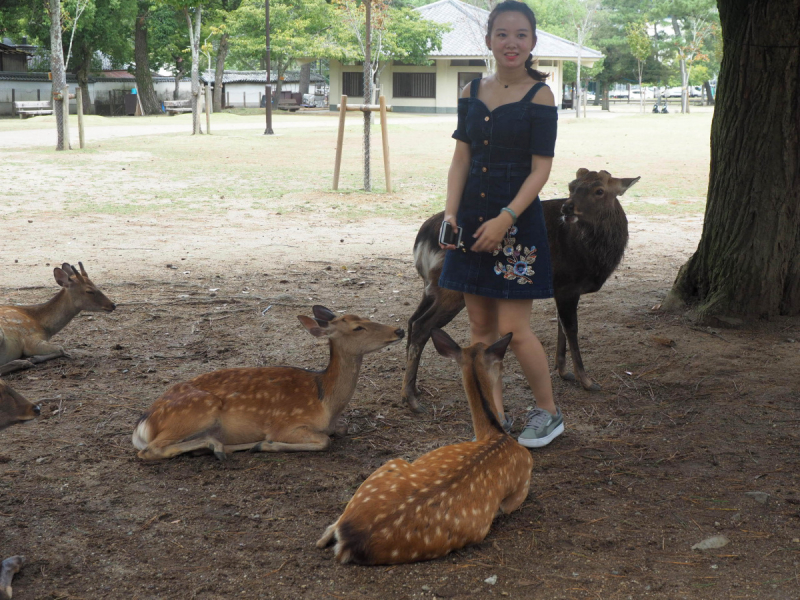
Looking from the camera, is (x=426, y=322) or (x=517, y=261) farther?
(x=426, y=322)

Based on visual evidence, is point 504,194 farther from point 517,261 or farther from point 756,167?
point 756,167

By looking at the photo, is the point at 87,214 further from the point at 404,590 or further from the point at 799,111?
the point at 404,590

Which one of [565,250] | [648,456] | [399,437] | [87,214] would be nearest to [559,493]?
[648,456]

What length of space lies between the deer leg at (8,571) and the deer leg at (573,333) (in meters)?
2.96

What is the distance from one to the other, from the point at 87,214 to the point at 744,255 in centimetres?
775

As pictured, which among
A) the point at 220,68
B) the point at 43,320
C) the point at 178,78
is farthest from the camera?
the point at 178,78

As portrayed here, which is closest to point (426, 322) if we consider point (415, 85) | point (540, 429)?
point (540, 429)

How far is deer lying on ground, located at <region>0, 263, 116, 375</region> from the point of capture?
5.06 meters

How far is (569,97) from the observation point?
55.9 m

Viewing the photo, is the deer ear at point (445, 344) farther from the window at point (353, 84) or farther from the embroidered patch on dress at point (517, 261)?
the window at point (353, 84)

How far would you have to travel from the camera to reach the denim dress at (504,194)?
3.52 meters

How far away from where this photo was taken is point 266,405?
3818mm

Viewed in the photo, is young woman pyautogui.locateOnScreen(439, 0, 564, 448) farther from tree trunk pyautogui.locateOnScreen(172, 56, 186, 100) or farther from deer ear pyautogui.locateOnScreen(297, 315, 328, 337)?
tree trunk pyautogui.locateOnScreen(172, 56, 186, 100)

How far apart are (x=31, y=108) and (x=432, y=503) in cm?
3547
